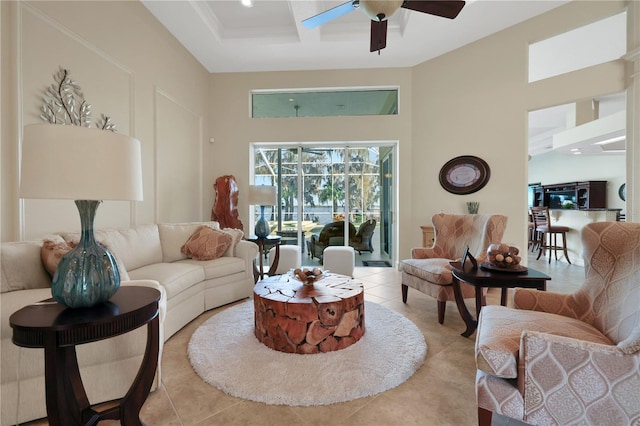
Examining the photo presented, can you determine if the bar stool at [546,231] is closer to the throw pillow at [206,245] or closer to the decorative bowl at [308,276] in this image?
the decorative bowl at [308,276]

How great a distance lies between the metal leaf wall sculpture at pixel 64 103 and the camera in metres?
2.27

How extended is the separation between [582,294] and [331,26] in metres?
4.33

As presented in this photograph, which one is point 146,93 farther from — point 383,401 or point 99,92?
point 383,401

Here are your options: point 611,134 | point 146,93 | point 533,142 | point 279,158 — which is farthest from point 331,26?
point 533,142

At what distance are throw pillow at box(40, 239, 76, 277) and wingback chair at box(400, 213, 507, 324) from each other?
9.76 ft

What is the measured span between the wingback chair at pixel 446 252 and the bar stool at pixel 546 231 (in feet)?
13.4

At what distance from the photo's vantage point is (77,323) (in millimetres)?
1113

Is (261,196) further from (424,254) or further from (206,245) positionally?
(424,254)

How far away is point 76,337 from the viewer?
3.67 feet

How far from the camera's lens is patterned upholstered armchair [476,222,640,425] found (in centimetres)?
111

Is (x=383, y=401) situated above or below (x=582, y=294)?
below

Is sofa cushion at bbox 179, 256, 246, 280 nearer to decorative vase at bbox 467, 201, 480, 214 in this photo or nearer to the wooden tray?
the wooden tray

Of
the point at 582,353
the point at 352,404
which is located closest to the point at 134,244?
the point at 352,404

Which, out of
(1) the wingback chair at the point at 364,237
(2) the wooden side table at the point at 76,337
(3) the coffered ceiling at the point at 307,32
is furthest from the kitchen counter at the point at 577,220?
(2) the wooden side table at the point at 76,337
